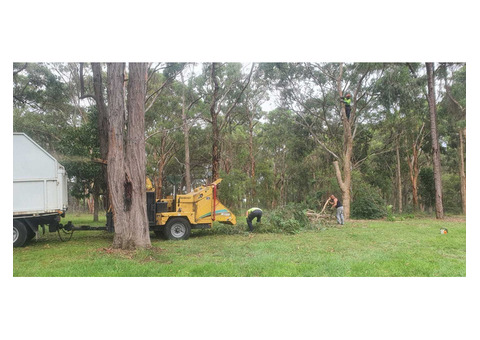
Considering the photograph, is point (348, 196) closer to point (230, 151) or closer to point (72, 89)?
point (230, 151)

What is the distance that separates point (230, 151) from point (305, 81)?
4.82 m

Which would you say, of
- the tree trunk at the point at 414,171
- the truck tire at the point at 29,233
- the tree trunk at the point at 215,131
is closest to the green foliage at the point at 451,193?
the tree trunk at the point at 414,171

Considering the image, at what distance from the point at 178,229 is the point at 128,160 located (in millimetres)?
2352

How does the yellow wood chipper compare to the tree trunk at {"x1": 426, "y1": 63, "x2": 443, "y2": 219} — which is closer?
the yellow wood chipper

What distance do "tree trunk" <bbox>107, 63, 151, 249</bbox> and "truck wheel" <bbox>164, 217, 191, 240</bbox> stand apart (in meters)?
1.42

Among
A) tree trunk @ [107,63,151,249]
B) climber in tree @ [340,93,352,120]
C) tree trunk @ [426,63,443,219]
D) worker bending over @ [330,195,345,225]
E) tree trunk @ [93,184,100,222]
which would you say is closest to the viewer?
tree trunk @ [107,63,151,249]

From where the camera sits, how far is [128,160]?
225 inches

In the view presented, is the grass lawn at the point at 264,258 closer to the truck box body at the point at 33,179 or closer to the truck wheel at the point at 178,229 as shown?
the truck wheel at the point at 178,229

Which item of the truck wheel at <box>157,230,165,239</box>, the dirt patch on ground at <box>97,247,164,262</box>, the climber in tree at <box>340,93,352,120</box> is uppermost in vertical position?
the climber in tree at <box>340,93,352,120</box>

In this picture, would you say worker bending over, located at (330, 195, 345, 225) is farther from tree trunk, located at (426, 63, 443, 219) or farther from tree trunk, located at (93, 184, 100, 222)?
tree trunk, located at (93, 184, 100, 222)

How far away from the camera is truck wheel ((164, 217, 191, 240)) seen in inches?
285

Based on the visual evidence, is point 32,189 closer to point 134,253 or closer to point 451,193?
point 134,253

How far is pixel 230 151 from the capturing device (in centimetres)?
1103

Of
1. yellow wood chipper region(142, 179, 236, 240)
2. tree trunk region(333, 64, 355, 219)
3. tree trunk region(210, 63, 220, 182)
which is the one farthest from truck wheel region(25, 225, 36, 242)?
tree trunk region(333, 64, 355, 219)
